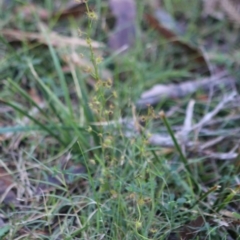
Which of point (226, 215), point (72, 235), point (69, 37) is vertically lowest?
point (226, 215)

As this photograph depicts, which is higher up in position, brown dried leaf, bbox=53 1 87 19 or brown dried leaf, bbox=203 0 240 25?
brown dried leaf, bbox=53 1 87 19

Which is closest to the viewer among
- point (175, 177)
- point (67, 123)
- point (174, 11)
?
point (175, 177)

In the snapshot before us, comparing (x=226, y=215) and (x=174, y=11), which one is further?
(x=174, y=11)

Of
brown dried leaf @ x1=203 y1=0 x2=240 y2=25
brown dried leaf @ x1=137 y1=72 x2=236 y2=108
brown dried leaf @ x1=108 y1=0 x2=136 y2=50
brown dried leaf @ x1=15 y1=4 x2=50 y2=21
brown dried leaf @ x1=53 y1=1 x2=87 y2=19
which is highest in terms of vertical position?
brown dried leaf @ x1=15 y1=4 x2=50 y2=21

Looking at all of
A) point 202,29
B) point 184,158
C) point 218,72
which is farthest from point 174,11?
point 184,158

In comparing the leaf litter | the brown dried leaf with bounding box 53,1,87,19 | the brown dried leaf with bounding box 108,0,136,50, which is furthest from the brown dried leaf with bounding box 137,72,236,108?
the brown dried leaf with bounding box 53,1,87,19

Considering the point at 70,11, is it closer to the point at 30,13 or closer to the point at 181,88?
the point at 30,13

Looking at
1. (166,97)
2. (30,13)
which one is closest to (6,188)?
(166,97)

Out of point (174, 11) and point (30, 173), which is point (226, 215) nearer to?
point (30, 173)

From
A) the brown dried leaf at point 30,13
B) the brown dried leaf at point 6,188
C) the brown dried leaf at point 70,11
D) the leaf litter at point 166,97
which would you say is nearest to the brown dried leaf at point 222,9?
the leaf litter at point 166,97

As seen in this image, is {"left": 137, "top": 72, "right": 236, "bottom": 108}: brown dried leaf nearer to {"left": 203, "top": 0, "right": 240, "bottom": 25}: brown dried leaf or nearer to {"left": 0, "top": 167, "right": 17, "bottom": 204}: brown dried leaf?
{"left": 203, "top": 0, "right": 240, "bottom": 25}: brown dried leaf

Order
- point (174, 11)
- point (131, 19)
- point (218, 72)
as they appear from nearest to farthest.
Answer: point (218, 72) → point (131, 19) → point (174, 11)
